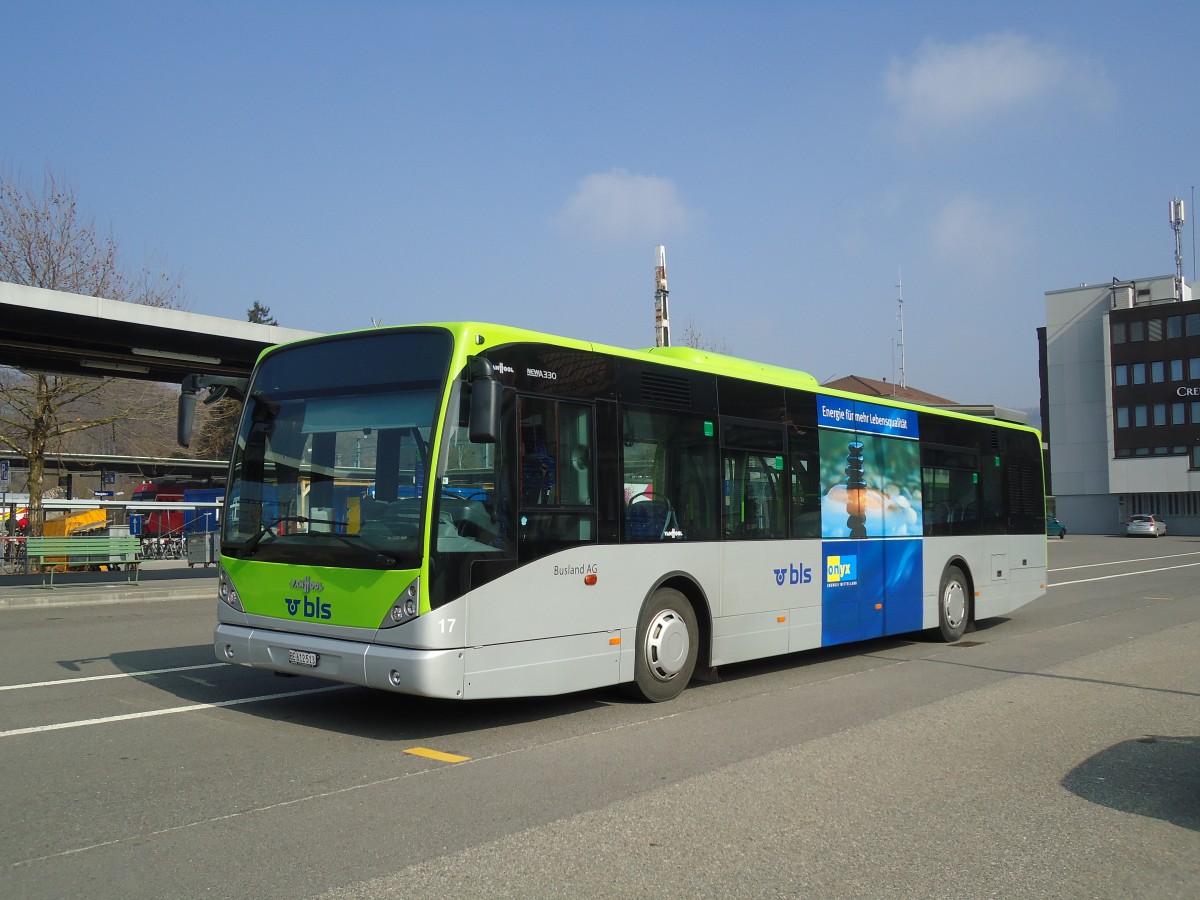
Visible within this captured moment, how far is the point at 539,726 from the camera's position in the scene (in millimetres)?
8055

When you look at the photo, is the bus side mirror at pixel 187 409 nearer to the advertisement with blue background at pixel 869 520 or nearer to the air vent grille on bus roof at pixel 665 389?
the air vent grille on bus roof at pixel 665 389

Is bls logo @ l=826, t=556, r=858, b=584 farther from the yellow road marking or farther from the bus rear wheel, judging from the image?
the yellow road marking

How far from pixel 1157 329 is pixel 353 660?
274 feet

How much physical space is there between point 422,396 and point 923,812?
426 centimetres

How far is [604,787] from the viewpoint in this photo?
20.2 feet

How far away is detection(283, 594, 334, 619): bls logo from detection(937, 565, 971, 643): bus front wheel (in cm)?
860

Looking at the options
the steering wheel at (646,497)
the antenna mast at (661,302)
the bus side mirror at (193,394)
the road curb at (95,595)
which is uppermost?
the antenna mast at (661,302)

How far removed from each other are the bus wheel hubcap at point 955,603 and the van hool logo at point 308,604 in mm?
8816

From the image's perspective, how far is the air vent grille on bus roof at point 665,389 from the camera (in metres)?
9.11

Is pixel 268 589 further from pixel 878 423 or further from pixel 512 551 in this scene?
pixel 878 423

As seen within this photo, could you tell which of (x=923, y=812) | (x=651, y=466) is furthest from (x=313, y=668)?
(x=923, y=812)

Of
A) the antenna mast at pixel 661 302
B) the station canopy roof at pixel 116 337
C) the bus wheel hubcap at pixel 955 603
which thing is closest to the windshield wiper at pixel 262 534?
the bus wheel hubcap at pixel 955 603

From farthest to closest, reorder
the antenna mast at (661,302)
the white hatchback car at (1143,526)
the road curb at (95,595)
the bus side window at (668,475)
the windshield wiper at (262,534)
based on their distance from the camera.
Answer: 1. the white hatchback car at (1143,526)
2. the antenna mast at (661,302)
3. the road curb at (95,595)
4. the bus side window at (668,475)
5. the windshield wiper at (262,534)

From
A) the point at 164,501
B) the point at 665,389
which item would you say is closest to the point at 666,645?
the point at 665,389
